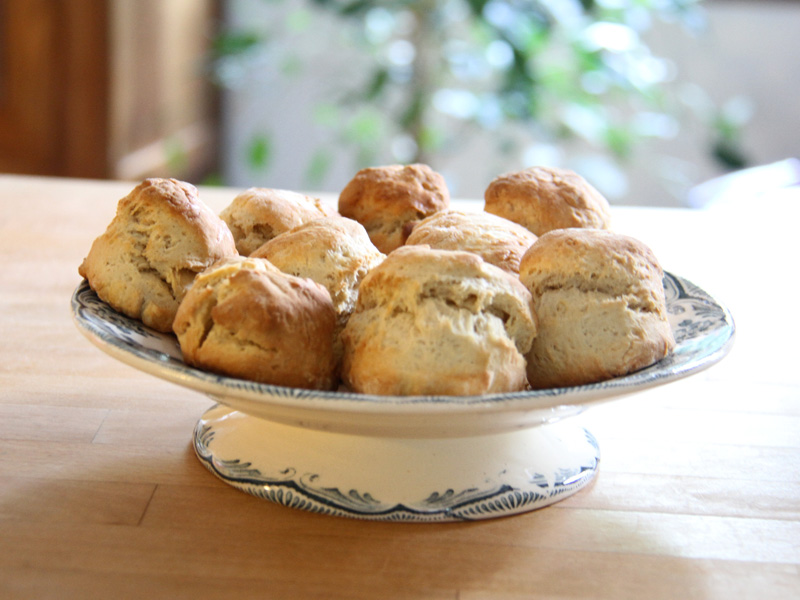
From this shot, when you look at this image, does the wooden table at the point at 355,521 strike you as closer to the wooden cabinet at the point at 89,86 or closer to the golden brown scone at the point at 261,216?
the golden brown scone at the point at 261,216

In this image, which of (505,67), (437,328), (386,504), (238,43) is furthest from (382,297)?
Answer: (238,43)

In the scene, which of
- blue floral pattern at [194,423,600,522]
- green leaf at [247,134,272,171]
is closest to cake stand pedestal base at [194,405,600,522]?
blue floral pattern at [194,423,600,522]

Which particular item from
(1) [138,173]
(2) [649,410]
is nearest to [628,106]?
(1) [138,173]

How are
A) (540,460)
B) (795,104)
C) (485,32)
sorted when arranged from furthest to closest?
(795,104)
(485,32)
(540,460)

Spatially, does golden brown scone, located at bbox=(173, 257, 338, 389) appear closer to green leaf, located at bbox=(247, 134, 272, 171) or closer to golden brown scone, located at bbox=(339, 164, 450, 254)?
golden brown scone, located at bbox=(339, 164, 450, 254)

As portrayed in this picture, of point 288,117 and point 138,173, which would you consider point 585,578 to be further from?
point 288,117

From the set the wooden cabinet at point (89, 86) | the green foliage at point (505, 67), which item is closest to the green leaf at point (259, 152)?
the green foliage at point (505, 67)
